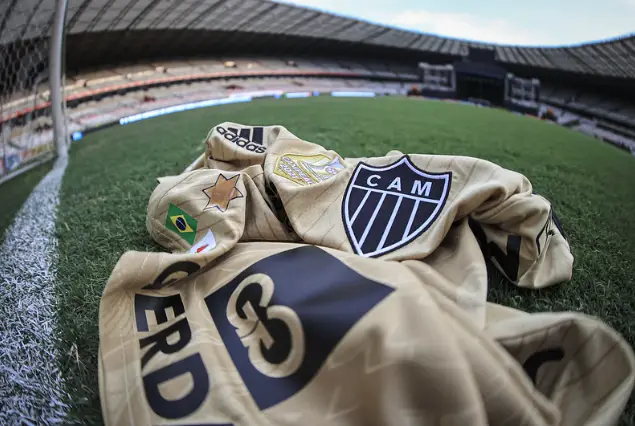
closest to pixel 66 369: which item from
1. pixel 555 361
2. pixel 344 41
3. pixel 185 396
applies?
pixel 185 396

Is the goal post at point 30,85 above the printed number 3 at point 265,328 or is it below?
above

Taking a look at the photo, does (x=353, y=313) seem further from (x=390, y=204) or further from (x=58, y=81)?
(x=58, y=81)

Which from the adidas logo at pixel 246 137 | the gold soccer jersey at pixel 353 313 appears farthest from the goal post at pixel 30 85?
the gold soccer jersey at pixel 353 313

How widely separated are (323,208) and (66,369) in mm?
802

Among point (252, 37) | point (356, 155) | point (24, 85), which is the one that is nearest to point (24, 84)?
point (24, 85)

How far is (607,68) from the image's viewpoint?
8.91 metres

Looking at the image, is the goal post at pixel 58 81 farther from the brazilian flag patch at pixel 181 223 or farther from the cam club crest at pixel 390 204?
the cam club crest at pixel 390 204

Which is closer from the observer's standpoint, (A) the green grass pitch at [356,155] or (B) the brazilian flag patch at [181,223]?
(A) the green grass pitch at [356,155]

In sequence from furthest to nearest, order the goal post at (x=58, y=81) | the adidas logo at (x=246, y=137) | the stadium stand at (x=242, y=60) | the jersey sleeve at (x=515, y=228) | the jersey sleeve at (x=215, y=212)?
the stadium stand at (x=242, y=60) → the goal post at (x=58, y=81) → the adidas logo at (x=246, y=137) → the jersey sleeve at (x=215, y=212) → the jersey sleeve at (x=515, y=228)

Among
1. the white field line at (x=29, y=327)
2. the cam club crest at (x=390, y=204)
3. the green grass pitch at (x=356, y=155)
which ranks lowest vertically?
the white field line at (x=29, y=327)

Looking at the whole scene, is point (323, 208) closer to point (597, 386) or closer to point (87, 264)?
point (597, 386)

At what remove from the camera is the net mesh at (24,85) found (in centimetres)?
274

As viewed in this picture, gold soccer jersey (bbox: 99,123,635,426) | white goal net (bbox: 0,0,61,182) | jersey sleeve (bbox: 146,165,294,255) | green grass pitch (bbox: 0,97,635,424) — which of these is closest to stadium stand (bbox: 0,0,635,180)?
white goal net (bbox: 0,0,61,182)

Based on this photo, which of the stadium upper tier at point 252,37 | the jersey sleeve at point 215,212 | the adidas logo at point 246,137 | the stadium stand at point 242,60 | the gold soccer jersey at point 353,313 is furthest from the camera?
the stadium upper tier at point 252,37
